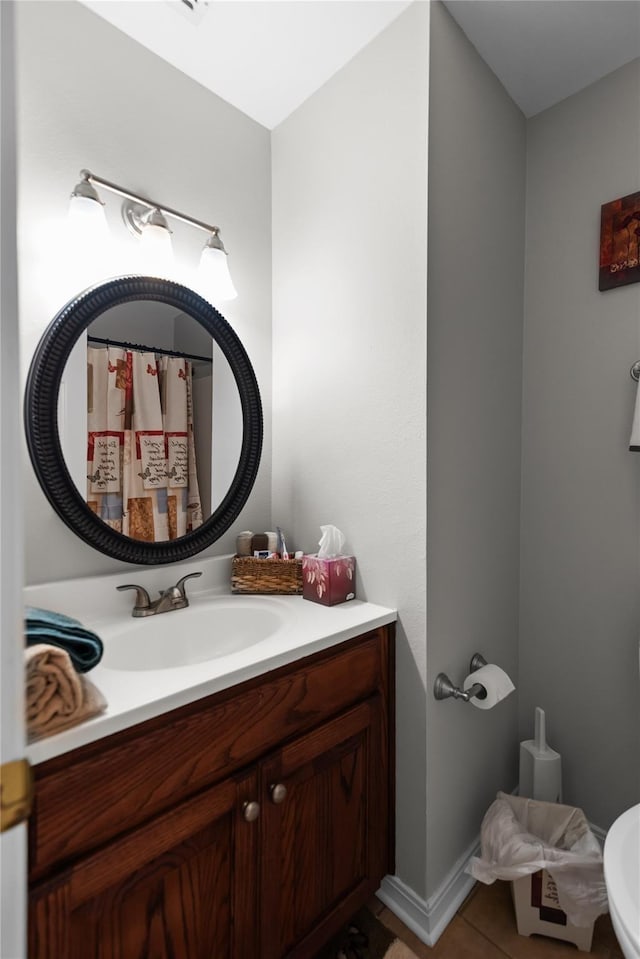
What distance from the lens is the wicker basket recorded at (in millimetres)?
1447

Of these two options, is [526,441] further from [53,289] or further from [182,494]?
[53,289]

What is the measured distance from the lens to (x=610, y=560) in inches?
58.3

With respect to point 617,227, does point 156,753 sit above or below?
below

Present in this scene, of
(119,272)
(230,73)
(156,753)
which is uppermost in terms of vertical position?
(230,73)

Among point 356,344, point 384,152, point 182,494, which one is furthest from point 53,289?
point 384,152

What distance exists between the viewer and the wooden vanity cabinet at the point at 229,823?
737 millimetres

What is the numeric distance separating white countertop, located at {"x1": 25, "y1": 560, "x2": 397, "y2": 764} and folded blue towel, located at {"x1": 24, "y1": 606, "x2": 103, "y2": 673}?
0.07 meters

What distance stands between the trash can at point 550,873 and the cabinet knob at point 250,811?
70 centimetres

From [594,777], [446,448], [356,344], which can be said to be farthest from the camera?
[594,777]

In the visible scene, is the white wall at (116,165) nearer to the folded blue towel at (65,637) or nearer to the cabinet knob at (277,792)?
the folded blue towel at (65,637)

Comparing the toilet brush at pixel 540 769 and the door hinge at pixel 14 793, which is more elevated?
the door hinge at pixel 14 793

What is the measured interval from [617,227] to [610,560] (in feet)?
3.27

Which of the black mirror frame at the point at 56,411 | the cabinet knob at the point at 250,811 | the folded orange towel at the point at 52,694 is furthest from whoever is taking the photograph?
the black mirror frame at the point at 56,411

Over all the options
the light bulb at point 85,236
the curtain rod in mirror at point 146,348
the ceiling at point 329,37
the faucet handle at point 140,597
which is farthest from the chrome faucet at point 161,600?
the ceiling at point 329,37
